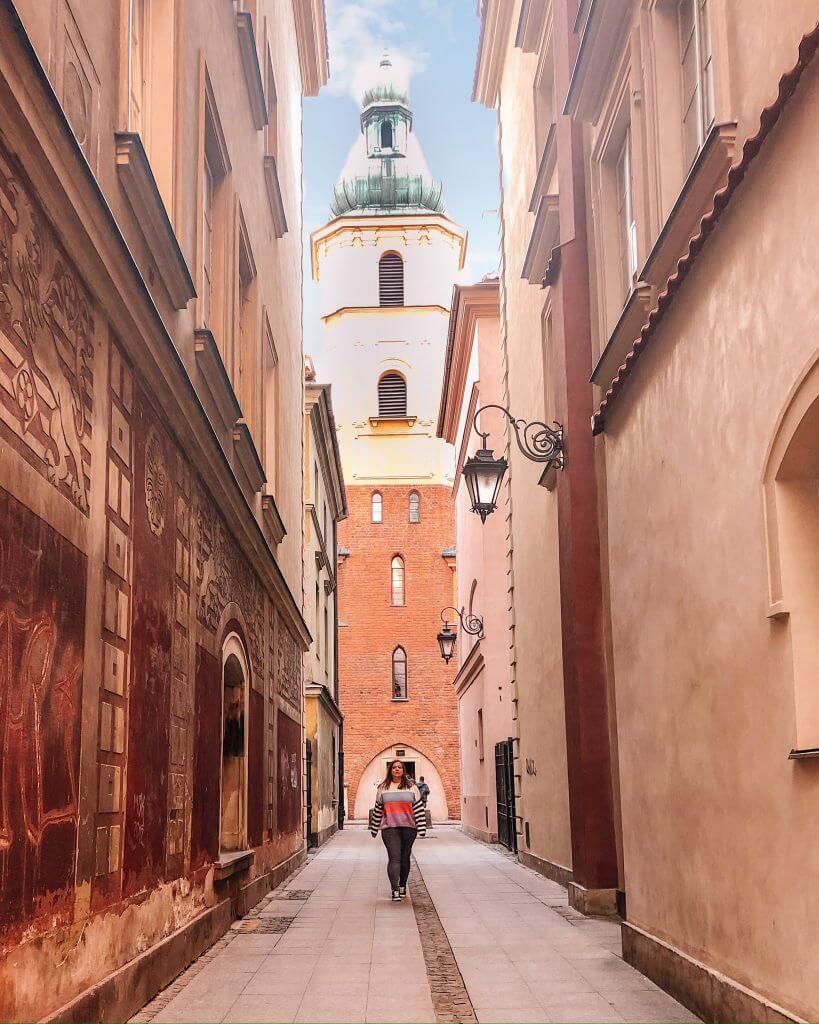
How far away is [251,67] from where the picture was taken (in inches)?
527

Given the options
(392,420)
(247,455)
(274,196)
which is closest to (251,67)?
(274,196)

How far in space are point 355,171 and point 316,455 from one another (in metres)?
32.1

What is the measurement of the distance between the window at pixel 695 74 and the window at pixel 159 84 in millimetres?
3495

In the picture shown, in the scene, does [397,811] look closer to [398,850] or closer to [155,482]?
[398,850]

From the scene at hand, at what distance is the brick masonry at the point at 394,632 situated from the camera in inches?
1921

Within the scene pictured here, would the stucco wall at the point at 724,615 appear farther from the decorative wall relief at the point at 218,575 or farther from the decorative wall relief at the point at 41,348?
the decorative wall relief at the point at 218,575

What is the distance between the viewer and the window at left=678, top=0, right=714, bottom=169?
8.08m

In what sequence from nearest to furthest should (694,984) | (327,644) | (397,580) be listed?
(694,984)
(327,644)
(397,580)

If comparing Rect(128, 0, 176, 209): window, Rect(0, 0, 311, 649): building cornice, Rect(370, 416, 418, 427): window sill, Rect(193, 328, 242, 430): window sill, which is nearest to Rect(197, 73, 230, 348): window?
Rect(193, 328, 242, 430): window sill

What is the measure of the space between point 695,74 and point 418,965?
20.8 ft

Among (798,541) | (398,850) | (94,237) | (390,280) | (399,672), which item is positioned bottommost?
(398,850)

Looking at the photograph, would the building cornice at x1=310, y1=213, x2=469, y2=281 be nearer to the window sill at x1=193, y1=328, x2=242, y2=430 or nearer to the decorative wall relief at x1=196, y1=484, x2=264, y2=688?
the decorative wall relief at x1=196, y1=484, x2=264, y2=688

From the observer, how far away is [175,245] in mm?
8078

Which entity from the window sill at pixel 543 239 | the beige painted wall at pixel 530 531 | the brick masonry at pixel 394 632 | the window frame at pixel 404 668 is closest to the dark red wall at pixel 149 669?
the window sill at pixel 543 239
